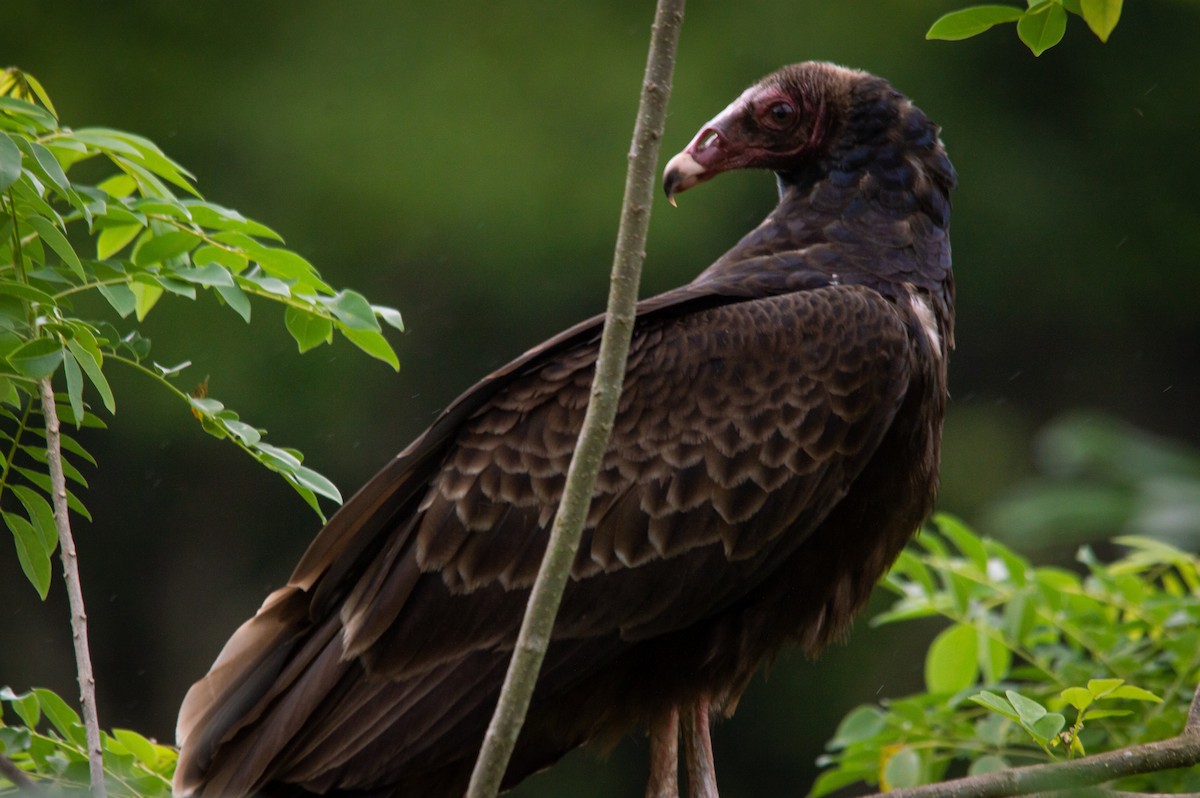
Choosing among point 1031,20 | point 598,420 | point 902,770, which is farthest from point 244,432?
point 902,770

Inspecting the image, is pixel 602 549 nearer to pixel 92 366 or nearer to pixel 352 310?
pixel 352 310

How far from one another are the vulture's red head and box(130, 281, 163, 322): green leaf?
1.37 meters

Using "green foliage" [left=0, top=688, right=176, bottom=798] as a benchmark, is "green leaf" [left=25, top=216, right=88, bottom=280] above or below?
above

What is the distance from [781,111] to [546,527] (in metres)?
1.27

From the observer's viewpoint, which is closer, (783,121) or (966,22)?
(966,22)

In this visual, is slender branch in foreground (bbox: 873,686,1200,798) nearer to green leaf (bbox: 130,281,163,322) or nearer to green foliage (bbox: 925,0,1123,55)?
green foliage (bbox: 925,0,1123,55)

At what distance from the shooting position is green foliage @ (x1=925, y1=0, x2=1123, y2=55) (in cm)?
201

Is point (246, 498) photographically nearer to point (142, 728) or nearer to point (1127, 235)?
point (142, 728)

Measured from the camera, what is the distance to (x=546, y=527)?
2.89 metres

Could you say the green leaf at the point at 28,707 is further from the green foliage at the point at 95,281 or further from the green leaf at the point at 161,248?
the green leaf at the point at 161,248

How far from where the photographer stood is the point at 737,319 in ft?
9.96

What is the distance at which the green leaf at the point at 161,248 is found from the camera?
2.30 meters

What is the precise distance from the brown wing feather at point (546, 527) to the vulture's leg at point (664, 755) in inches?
6.7

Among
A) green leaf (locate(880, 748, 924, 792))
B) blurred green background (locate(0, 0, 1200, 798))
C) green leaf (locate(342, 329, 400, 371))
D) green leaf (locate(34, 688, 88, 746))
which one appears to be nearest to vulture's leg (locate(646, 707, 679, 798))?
green leaf (locate(880, 748, 924, 792))
